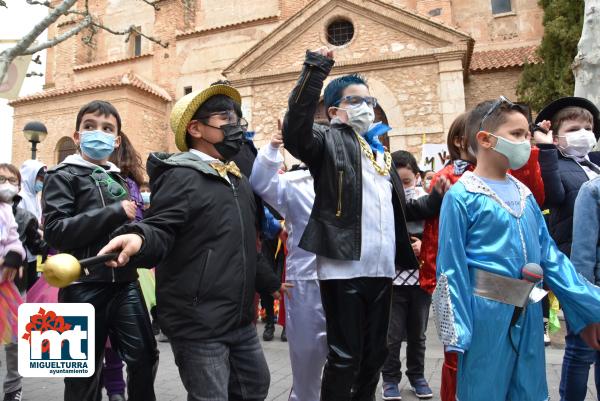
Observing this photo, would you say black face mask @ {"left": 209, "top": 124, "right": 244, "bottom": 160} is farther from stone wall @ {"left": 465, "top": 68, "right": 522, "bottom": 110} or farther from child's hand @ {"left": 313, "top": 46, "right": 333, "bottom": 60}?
stone wall @ {"left": 465, "top": 68, "right": 522, "bottom": 110}

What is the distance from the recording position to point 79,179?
3.08m

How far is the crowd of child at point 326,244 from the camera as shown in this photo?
234 centimetres

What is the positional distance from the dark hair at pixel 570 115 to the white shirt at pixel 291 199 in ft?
6.55

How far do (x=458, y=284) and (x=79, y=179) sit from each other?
234cm

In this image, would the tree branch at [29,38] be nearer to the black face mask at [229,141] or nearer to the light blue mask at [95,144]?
the light blue mask at [95,144]

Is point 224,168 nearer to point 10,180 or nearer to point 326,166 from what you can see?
point 326,166

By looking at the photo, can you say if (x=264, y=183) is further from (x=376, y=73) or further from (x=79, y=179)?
(x=376, y=73)

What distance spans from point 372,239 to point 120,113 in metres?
19.6

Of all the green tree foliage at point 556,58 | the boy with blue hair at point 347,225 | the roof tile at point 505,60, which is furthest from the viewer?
the roof tile at point 505,60

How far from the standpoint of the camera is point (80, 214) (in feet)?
9.15

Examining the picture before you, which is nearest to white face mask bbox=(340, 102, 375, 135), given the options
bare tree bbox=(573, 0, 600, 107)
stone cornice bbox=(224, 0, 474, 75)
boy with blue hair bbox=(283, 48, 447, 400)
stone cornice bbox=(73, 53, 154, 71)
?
boy with blue hair bbox=(283, 48, 447, 400)

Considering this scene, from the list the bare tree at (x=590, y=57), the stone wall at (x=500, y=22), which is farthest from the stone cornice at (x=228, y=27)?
the bare tree at (x=590, y=57)

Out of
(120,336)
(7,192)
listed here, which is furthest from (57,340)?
(7,192)

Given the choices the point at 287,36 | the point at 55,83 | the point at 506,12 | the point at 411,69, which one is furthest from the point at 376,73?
the point at 55,83
